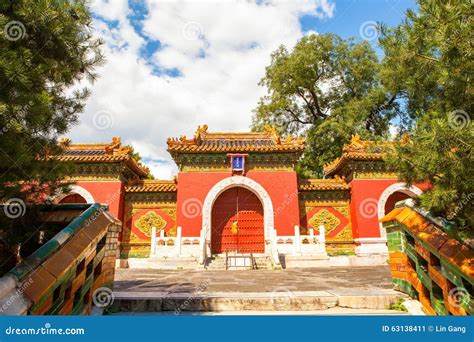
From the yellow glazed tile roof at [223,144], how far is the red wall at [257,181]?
3.35 feet

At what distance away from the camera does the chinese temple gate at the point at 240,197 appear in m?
13.4

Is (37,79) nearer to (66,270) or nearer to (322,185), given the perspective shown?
(66,270)

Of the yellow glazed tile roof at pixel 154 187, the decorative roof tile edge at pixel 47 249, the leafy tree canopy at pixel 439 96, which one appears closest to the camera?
the decorative roof tile edge at pixel 47 249


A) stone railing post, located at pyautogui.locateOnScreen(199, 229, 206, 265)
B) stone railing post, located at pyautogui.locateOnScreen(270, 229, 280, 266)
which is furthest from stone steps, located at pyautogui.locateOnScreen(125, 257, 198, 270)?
stone railing post, located at pyautogui.locateOnScreen(270, 229, 280, 266)

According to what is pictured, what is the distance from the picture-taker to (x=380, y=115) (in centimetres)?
2073

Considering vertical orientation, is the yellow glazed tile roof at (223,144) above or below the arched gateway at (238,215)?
above

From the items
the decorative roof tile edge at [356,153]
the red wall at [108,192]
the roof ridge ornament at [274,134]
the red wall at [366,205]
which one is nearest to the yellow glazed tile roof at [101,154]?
the red wall at [108,192]

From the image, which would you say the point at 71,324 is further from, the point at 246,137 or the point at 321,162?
the point at 321,162

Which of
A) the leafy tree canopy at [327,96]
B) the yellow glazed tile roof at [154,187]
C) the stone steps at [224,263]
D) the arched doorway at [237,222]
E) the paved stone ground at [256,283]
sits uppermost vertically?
the leafy tree canopy at [327,96]

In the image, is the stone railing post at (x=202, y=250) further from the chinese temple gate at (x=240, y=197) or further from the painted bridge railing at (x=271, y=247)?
the chinese temple gate at (x=240, y=197)

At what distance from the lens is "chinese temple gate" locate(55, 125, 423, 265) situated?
1342 cm

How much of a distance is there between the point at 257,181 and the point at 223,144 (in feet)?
8.12

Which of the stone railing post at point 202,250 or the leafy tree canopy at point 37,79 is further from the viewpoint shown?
the stone railing post at point 202,250

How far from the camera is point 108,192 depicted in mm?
13711
